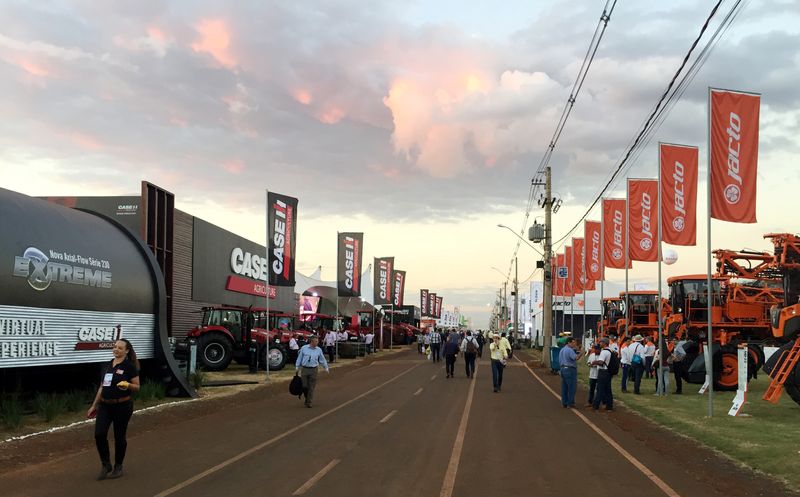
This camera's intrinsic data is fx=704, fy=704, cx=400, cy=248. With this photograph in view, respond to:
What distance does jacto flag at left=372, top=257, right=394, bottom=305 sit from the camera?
53.4 meters

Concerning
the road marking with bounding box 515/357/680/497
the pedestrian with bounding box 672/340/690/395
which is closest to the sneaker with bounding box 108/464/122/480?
the road marking with bounding box 515/357/680/497

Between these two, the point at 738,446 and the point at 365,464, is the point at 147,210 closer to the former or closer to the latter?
the point at 365,464

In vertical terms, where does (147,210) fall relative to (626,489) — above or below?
above

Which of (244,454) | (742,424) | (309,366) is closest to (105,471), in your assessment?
(244,454)

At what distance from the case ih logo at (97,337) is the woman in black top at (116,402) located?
24.7 ft

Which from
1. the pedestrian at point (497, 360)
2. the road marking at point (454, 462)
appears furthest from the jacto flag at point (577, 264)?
the road marking at point (454, 462)

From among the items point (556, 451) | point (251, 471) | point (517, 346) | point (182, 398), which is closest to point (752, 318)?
point (556, 451)

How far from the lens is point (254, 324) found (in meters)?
31.3

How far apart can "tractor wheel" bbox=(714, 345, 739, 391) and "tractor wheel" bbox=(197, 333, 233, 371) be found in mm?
18263

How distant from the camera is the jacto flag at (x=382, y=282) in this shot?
53.4 m

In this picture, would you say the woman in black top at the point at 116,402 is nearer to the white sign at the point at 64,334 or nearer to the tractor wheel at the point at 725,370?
the white sign at the point at 64,334

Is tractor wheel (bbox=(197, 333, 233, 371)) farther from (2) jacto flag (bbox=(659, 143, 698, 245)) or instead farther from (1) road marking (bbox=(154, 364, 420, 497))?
(2) jacto flag (bbox=(659, 143, 698, 245))

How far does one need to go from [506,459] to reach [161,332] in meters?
12.0

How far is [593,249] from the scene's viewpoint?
35375 millimetres
